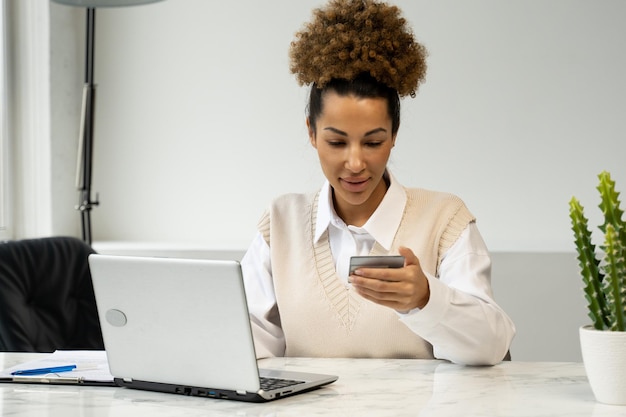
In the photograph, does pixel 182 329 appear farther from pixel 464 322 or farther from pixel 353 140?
pixel 353 140

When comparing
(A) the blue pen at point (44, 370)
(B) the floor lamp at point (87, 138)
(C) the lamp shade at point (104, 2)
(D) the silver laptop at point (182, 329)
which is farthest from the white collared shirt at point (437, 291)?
(B) the floor lamp at point (87, 138)

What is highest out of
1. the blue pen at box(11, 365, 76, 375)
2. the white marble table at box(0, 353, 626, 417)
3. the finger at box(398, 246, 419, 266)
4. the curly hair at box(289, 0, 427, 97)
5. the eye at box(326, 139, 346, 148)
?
the curly hair at box(289, 0, 427, 97)

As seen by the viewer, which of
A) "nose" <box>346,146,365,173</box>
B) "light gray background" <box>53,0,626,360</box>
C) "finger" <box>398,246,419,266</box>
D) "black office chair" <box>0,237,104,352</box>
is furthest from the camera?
"light gray background" <box>53,0,626,360</box>

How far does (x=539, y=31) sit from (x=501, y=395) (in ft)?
7.81

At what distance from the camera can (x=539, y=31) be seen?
3674mm

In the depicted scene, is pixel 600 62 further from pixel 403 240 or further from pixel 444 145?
pixel 403 240

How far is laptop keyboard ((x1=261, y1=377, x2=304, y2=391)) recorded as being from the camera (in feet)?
5.25

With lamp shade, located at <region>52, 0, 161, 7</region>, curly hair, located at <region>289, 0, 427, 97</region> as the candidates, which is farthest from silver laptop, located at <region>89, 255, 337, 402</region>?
lamp shade, located at <region>52, 0, 161, 7</region>

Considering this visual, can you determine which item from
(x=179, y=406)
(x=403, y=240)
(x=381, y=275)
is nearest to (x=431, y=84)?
(x=403, y=240)

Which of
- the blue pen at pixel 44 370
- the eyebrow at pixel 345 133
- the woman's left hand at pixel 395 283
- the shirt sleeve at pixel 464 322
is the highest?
the eyebrow at pixel 345 133

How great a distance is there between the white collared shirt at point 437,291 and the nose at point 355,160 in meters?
0.16

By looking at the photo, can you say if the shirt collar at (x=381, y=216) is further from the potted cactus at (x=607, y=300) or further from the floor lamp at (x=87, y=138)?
the floor lamp at (x=87, y=138)

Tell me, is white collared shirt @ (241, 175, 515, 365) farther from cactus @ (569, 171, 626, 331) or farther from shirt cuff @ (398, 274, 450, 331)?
cactus @ (569, 171, 626, 331)

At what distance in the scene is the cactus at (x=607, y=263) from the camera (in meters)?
1.46
